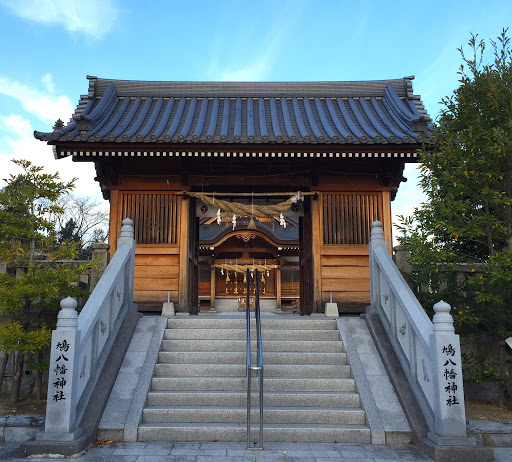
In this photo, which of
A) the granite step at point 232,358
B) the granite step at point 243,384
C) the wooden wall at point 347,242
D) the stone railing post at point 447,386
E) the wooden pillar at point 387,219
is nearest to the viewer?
the stone railing post at point 447,386

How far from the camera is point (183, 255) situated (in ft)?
30.4

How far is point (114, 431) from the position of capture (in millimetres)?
5004

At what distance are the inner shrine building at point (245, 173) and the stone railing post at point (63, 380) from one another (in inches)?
168

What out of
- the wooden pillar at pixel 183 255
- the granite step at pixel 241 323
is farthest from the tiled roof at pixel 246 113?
the granite step at pixel 241 323

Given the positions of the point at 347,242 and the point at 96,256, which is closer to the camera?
the point at 96,256

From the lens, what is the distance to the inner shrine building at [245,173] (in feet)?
28.0

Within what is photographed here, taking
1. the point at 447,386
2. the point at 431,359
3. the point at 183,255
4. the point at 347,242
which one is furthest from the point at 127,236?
the point at 447,386

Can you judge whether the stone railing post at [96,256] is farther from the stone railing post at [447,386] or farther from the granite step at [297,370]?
the stone railing post at [447,386]

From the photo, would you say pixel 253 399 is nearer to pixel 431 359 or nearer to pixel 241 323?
pixel 241 323

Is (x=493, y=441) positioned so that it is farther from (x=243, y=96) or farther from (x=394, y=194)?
(x=243, y=96)

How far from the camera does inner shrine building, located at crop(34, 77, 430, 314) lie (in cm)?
853

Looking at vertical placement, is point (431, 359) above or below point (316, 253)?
below

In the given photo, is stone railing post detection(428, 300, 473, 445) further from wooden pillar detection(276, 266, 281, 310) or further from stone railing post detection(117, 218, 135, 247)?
wooden pillar detection(276, 266, 281, 310)

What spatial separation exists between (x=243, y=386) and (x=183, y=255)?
393 centimetres
